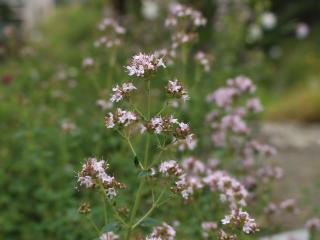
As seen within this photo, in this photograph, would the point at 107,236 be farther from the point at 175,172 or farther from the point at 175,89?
the point at 175,89

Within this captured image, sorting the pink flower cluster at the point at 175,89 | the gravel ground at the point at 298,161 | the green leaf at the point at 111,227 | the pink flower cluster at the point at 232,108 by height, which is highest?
the gravel ground at the point at 298,161

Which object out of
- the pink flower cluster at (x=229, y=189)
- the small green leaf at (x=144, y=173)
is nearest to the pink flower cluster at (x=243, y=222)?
the small green leaf at (x=144, y=173)

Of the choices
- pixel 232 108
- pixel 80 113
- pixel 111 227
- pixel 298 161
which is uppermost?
pixel 298 161

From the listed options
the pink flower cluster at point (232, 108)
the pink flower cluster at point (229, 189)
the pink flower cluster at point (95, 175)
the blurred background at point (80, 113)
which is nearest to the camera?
the pink flower cluster at point (95, 175)

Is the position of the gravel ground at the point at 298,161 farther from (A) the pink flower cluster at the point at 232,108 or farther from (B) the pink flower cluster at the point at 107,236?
(B) the pink flower cluster at the point at 107,236

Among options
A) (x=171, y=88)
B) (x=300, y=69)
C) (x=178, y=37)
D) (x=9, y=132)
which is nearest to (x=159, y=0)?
(x=300, y=69)

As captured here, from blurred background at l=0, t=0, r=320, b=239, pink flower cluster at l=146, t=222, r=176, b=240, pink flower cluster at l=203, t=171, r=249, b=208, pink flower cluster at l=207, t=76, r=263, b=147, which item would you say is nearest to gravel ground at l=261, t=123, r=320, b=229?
blurred background at l=0, t=0, r=320, b=239

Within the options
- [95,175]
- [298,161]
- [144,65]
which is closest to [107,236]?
[95,175]

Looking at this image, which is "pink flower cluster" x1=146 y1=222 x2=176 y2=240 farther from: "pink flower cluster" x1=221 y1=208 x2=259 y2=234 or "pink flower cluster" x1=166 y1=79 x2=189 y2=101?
"pink flower cluster" x1=166 y1=79 x2=189 y2=101
